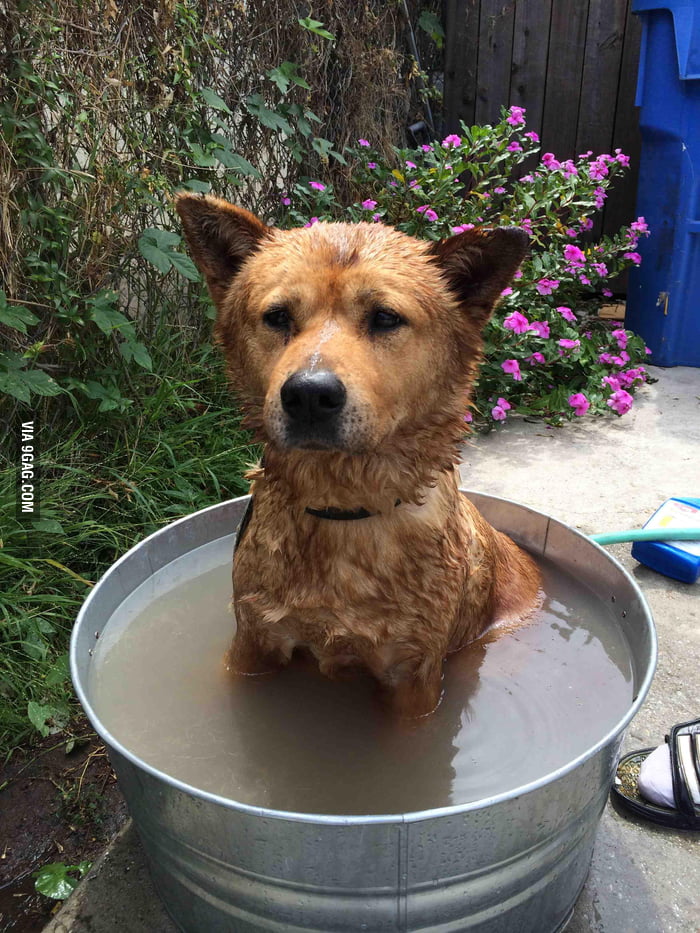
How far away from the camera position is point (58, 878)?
6.20 feet

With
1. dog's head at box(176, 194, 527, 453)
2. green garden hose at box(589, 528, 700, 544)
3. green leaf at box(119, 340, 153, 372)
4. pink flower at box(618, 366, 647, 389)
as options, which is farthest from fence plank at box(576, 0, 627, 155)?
dog's head at box(176, 194, 527, 453)

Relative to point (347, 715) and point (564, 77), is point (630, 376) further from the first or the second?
point (347, 715)

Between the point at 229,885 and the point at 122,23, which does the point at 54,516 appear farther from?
the point at 122,23

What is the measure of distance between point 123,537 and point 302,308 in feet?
5.12

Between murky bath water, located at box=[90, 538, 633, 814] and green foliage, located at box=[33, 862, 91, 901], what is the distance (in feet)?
1.22

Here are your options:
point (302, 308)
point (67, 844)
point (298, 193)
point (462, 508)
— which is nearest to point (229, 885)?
point (67, 844)

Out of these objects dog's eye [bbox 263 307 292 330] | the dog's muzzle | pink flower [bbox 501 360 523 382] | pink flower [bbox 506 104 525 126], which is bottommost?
pink flower [bbox 501 360 523 382]

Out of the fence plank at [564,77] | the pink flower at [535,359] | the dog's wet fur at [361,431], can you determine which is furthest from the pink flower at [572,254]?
the dog's wet fur at [361,431]

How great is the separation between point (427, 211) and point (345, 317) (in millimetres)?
2870

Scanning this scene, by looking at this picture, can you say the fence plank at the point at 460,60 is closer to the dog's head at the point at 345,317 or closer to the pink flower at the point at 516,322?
the pink flower at the point at 516,322

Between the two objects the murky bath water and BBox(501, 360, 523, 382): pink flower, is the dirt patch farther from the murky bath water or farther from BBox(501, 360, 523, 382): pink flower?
BBox(501, 360, 523, 382): pink flower

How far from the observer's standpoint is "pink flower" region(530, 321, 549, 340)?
14.1 ft

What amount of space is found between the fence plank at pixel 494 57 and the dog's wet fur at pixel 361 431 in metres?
5.42

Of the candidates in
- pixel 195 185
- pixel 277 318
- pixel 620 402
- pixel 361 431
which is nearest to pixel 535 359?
pixel 620 402
